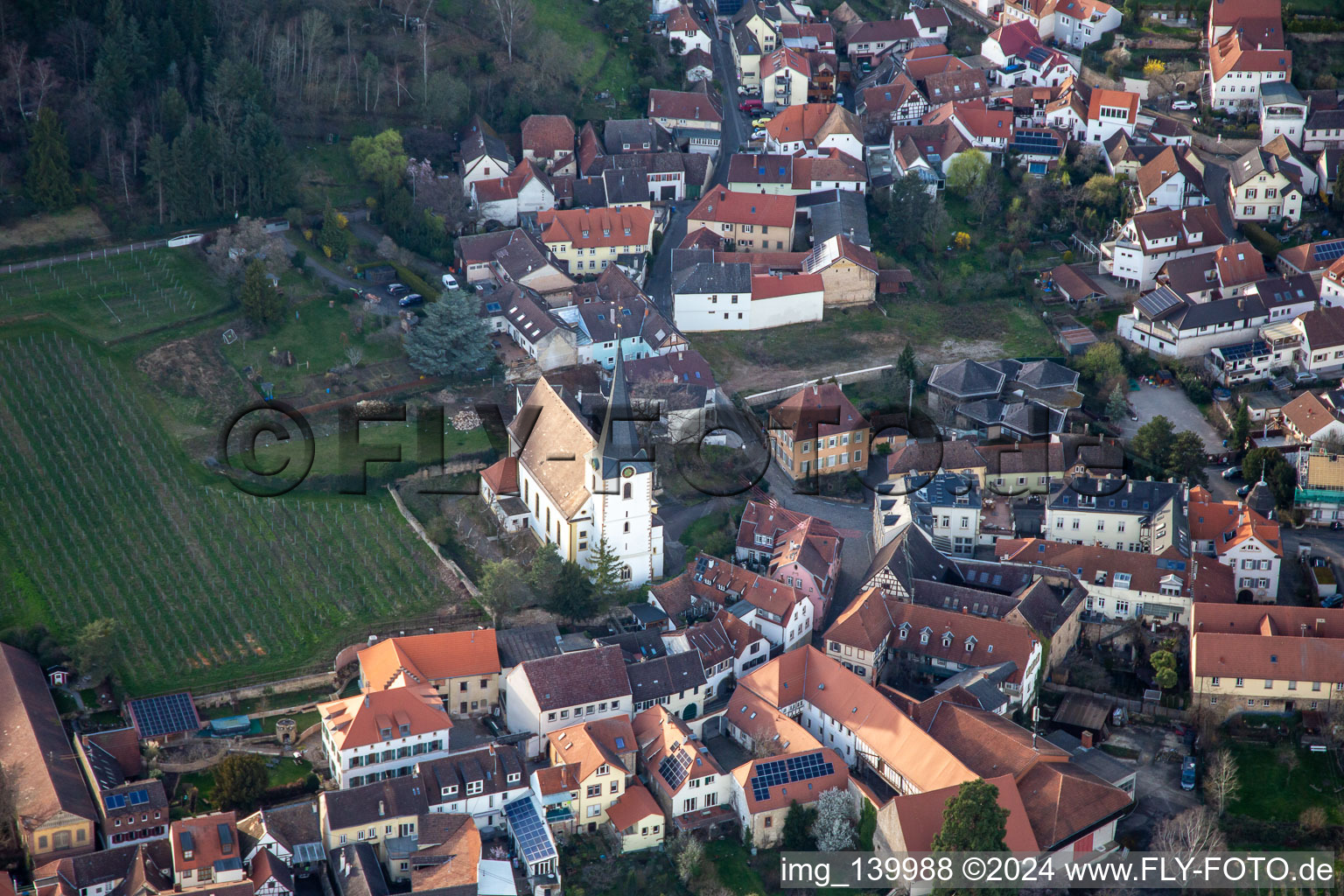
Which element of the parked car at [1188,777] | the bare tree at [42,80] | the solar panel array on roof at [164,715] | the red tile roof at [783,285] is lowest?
the parked car at [1188,777]

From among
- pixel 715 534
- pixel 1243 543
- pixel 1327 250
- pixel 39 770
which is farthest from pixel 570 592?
pixel 1327 250

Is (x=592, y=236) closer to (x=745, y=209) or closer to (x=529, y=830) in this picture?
(x=745, y=209)

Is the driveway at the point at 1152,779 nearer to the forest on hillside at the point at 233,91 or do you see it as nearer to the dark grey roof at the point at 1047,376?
the dark grey roof at the point at 1047,376

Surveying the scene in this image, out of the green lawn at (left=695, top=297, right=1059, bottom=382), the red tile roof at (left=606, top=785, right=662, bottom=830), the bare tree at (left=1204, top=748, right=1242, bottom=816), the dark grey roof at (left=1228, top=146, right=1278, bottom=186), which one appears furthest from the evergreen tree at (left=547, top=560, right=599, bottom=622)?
the dark grey roof at (left=1228, top=146, right=1278, bottom=186)

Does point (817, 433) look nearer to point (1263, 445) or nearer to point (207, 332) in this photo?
point (1263, 445)

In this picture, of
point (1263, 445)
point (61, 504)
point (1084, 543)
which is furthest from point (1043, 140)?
point (61, 504)

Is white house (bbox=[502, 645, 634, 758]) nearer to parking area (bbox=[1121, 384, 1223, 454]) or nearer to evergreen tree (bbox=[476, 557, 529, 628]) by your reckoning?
evergreen tree (bbox=[476, 557, 529, 628])

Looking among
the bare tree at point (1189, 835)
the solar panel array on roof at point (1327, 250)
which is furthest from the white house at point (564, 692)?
the solar panel array on roof at point (1327, 250)
